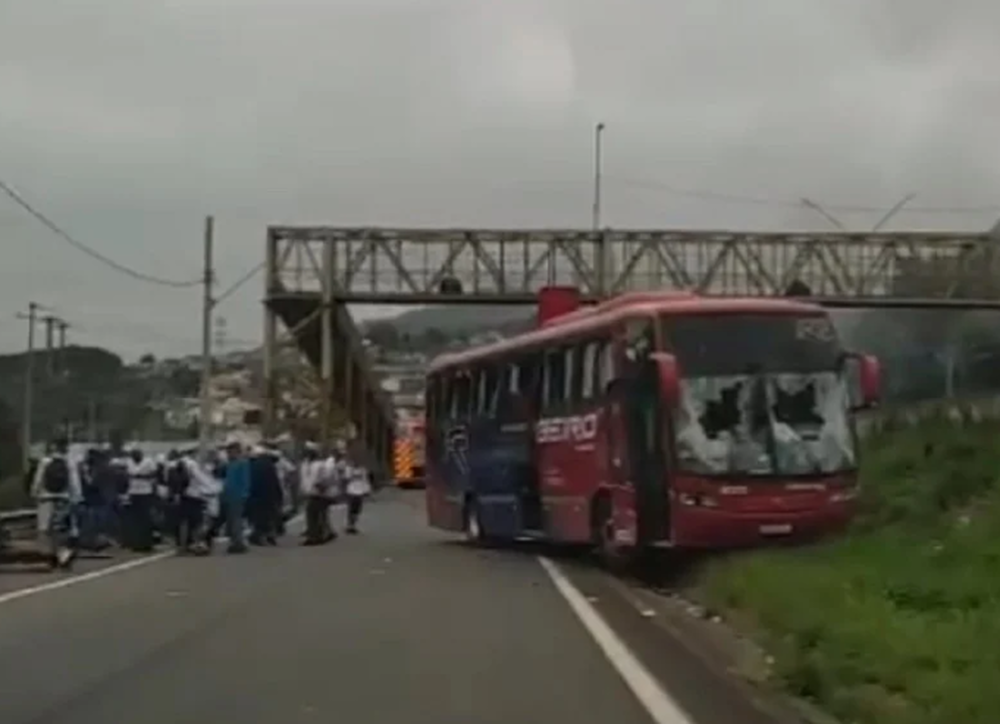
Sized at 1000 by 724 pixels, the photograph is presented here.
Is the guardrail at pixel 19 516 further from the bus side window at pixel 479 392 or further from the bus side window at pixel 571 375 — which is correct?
the bus side window at pixel 571 375

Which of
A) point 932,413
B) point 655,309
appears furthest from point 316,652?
point 932,413

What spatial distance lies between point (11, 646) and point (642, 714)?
6813mm

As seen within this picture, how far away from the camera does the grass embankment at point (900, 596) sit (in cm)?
1280

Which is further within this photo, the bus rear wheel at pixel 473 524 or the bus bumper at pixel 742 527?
the bus rear wheel at pixel 473 524

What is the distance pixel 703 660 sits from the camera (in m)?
16.9

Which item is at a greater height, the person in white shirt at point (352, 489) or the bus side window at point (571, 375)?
the bus side window at point (571, 375)

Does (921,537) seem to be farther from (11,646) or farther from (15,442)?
(15,442)

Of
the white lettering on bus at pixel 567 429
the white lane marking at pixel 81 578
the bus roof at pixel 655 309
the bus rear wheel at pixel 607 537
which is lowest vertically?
the white lane marking at pixel 81 578

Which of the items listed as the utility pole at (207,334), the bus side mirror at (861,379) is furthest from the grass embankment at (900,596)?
the utility pole at (207,334)

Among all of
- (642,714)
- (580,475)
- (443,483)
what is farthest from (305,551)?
(642,714)

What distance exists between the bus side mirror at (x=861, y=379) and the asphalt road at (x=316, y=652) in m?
3.88

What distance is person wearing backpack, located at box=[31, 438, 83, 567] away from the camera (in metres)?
30.0

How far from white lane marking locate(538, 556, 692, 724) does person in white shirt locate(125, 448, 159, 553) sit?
11.1m

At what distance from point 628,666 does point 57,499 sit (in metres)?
15.4
